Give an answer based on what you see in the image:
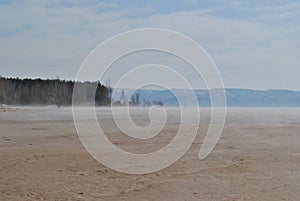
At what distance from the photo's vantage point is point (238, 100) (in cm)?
9912

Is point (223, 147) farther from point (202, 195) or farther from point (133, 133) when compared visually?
point (202, 195)

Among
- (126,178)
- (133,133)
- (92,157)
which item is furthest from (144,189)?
(133,133)

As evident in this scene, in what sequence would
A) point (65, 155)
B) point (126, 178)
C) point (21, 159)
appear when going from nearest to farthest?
point (126, 178) < point (21, 159) < point (65, 155)

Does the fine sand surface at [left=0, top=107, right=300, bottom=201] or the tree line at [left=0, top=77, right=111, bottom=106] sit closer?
the fine sand surface at [left=0, top=107, right=300, bottom=201]

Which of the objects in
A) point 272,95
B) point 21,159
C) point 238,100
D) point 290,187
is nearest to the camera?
point 290,187

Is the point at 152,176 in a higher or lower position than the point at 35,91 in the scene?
lower

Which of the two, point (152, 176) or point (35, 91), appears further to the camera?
point (35, 91)

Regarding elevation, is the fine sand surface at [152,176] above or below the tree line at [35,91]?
below

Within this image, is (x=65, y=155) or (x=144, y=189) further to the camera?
(x=65, y=155)

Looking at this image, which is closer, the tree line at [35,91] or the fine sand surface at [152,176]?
the fine sand surface at [152,176]

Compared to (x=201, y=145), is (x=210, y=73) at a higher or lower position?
higher

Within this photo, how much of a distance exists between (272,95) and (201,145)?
97717mm

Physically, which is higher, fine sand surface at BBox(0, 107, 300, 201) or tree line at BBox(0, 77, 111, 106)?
tree line at BBox(0, 77, 111, 106)

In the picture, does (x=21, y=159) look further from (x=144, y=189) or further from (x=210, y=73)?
(x=210, y=73)
